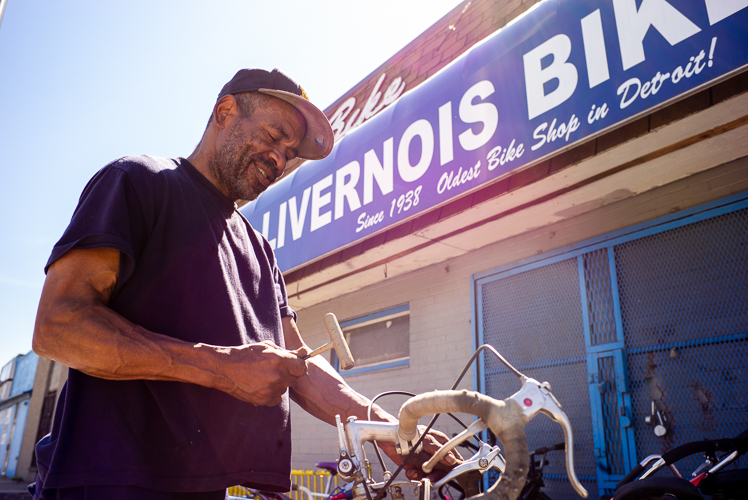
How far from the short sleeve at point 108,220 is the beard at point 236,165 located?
47 centimetres

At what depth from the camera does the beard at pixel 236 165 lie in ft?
6.53

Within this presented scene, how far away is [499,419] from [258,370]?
0.62 meters

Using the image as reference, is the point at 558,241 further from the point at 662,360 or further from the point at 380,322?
the point at 380,322

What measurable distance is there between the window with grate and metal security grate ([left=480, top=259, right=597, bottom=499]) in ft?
5.04

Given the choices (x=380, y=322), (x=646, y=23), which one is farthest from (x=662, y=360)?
(x=380, y=322)

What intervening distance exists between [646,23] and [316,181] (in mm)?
4193

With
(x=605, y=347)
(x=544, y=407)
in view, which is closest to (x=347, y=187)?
(x=605, y=347)

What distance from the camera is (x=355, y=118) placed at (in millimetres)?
9789

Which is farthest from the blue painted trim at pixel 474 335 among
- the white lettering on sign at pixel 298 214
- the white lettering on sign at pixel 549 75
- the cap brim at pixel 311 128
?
the cap brim at pixel 311 128

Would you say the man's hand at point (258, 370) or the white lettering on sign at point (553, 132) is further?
the white lettering on sign at point (553, 132)

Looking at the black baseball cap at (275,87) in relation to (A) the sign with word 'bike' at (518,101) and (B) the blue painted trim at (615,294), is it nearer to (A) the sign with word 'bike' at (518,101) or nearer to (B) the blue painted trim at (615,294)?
(A) the sign with word 'bike' at (518,101)

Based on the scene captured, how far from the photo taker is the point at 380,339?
798 cm

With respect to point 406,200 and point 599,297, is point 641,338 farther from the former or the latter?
point 406,200

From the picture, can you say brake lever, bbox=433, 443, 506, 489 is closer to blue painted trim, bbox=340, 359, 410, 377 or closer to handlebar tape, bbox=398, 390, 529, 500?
handlebar tape, bbox=398, 390, 529, 500
